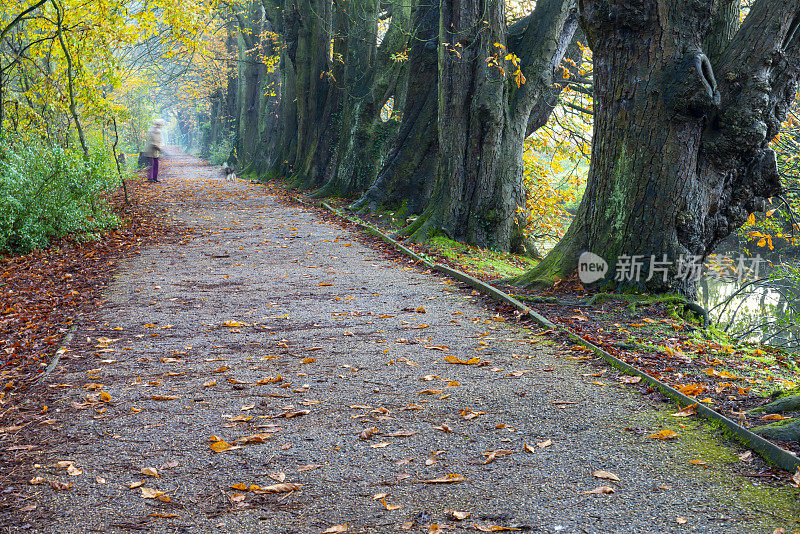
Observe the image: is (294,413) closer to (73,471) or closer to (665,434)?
(73,471)

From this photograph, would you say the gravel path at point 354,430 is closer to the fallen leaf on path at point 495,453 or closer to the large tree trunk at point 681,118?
the fallen leaf on path at point 495,453

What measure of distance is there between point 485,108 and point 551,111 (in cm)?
266

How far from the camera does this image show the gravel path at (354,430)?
10.3 feet

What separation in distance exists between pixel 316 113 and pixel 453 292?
15659 mm

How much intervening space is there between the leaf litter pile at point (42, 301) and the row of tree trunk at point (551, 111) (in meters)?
5.16

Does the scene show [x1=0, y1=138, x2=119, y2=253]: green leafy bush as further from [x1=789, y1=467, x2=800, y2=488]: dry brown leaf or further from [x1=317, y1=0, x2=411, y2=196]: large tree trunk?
[x1=789, y1=467, x2=800, y2=488]: dry brown leaf

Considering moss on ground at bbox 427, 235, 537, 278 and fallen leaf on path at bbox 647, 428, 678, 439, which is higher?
moss on ground at bbox 427, 235, 537, 278

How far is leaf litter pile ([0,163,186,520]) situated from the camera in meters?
4.43

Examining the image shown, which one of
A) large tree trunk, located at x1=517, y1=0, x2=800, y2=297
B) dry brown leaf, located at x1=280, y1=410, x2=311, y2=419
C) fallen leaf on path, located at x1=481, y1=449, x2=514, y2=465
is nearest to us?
fallen leaf on path, located at x1=481, y1=449, x2=514, y2=465

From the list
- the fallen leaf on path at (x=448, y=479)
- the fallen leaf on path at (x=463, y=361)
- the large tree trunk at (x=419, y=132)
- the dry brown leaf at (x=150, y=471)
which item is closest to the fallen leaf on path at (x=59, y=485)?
the dry brown leaf at (x=150, y=471)

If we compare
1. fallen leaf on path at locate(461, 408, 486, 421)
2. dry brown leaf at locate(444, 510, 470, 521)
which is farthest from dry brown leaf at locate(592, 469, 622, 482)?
fallen leaf on path at locate(461, 408, 486, 421)

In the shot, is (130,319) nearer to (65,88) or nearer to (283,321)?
(283,321)

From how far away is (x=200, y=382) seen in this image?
5020mm

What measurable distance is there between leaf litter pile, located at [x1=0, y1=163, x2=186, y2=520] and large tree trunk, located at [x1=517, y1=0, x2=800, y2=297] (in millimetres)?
5724
